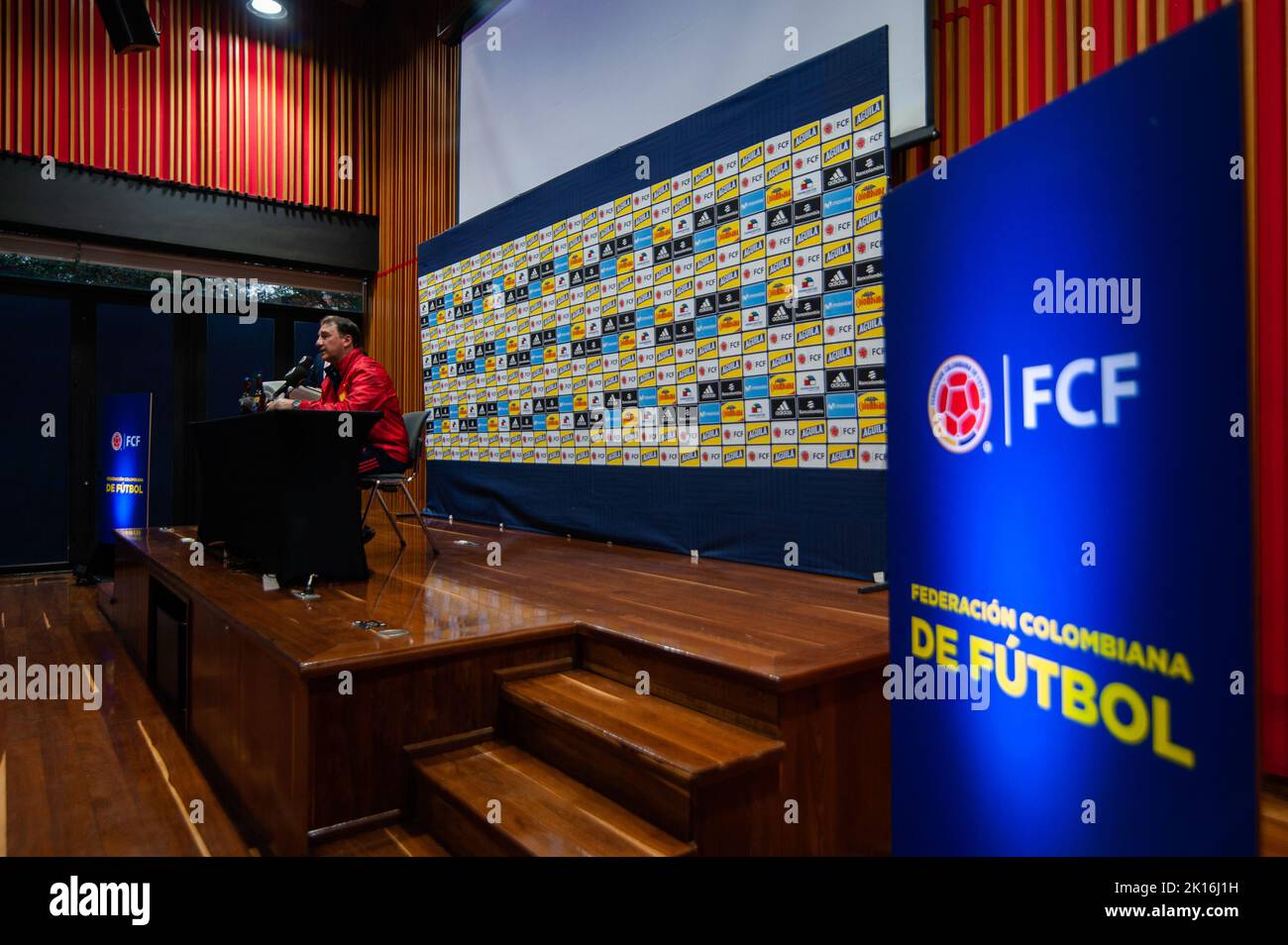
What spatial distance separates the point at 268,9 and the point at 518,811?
690cm

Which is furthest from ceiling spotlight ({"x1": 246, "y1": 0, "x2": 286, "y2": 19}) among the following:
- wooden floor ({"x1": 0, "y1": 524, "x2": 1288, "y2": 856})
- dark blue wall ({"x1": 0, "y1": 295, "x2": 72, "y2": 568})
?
wooden floor ({"x1": 0, "y1": 524, "x2": 1288, "y2": 856})

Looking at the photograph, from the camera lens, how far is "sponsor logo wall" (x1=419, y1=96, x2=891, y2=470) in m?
3.16

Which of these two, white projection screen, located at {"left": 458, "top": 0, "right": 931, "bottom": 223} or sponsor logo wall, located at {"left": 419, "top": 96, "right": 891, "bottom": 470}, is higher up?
white projection screen, located at {"left": 458, "top": 0, "right": 931, "bottom": 223}

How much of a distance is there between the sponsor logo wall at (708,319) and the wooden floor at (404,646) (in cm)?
65

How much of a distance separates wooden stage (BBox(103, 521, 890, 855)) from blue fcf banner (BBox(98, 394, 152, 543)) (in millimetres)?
2775

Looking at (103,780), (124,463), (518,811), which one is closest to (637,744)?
(518,811)

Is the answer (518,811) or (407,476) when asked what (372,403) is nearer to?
(407,476)

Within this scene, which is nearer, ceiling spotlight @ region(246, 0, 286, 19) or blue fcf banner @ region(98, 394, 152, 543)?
blue fcf banner @ region(98, 394, 152, 543)

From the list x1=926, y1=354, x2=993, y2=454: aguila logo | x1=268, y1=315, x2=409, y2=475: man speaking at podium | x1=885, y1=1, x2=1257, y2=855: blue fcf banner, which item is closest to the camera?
x1=885, y1=1, x2=1257, y2=855: blue fcf banner

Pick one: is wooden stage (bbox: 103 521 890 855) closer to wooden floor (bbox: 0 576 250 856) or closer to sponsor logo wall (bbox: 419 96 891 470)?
wooden floor (bbox: 0 576 250 856)

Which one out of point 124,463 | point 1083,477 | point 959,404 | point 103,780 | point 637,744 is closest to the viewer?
point 1083,477

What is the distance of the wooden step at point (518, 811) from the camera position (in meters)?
1.57

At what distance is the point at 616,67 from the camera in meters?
4.48
